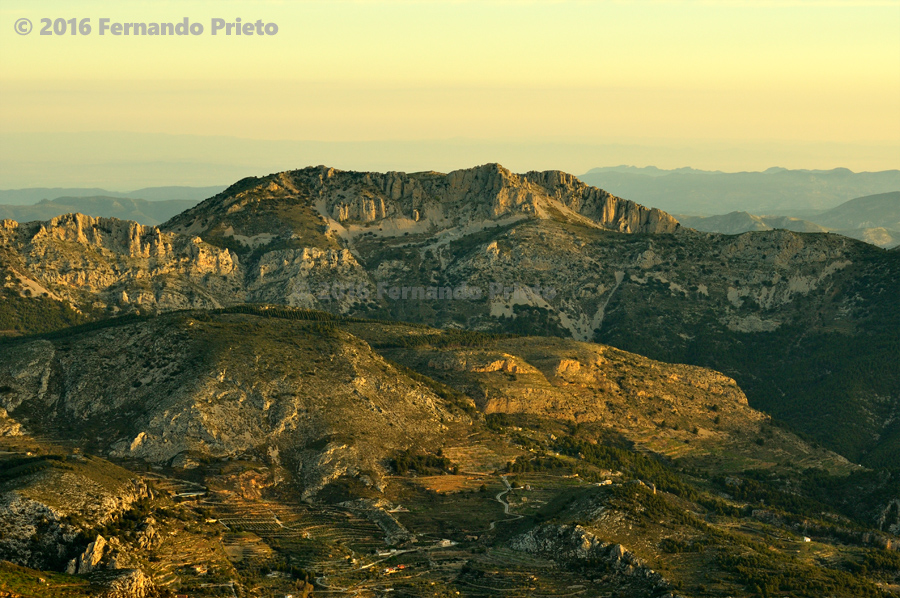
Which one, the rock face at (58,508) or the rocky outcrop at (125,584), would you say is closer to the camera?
the rocky outcrop at (125,584)

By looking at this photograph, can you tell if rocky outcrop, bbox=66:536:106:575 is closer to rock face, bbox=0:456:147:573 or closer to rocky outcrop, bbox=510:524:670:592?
rock face, bbox=0:456:147:573

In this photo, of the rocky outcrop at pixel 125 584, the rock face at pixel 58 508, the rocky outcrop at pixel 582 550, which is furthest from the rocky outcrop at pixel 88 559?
the rocky outcrop at pixel 582 550

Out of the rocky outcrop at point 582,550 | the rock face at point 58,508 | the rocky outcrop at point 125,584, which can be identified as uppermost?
the rock face at point 58,508

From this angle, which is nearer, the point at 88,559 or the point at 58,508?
the point at 88,559

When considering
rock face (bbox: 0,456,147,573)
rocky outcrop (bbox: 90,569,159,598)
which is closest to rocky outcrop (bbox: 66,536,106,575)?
rock face (bbox: 0,456,147,573)

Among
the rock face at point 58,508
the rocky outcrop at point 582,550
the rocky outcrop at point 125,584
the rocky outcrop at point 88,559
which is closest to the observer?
the rocky outcrop at point 125,584

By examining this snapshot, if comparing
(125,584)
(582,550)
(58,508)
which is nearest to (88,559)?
(125,584)

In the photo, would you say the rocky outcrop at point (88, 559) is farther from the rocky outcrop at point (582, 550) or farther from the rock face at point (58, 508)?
the rocky outcrop at point (582, 550)

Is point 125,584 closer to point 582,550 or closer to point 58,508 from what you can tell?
point 58,508

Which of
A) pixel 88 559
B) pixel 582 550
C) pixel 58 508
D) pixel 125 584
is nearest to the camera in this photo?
pixel 125 584

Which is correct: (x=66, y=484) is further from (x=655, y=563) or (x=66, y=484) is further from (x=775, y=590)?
(x=775, y=590)

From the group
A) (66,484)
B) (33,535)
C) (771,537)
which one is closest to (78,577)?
(33,535)
